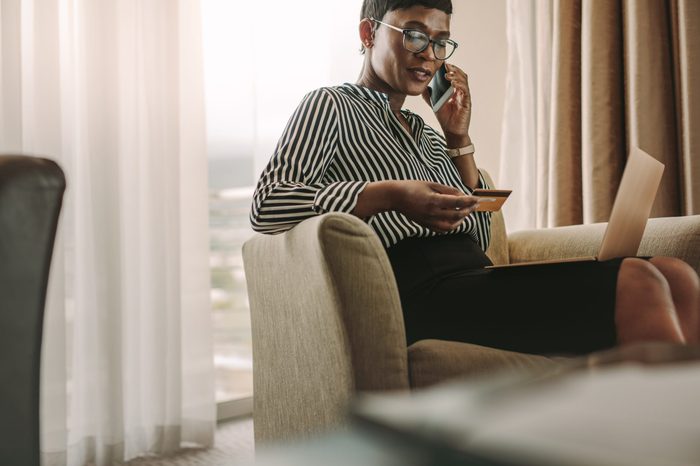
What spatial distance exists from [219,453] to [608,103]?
1.81 metres

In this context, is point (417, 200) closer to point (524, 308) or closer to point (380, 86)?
point (524, 308)

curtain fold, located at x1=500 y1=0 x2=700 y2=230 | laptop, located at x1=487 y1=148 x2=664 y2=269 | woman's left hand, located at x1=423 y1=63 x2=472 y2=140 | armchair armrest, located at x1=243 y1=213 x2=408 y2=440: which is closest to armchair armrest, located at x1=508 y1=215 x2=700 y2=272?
laptop, located at x1=487 y1=148 x2=664 y2=269

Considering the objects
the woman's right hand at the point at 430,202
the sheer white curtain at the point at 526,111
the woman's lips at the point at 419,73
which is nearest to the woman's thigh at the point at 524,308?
the woman's right hand at the point at 430,202

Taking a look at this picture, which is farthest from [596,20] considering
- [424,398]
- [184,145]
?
[424,398]

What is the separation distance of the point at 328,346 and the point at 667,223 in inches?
37.4

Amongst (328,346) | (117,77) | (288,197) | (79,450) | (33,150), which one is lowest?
(79,450)

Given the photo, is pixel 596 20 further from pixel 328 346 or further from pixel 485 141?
pixel 328 346

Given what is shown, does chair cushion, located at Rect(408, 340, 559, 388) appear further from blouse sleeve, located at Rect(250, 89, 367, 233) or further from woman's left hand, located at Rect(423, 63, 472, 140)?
woman's left hand, located at Rect(423, 63, 472, 140)

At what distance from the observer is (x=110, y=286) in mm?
1874

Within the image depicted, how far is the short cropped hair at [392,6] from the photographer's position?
1549 mm

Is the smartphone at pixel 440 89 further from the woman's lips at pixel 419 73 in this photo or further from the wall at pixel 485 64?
the wall at pixel 485 64

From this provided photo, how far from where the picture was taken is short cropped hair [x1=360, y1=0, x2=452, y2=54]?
155cm

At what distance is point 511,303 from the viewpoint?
3.76 ft

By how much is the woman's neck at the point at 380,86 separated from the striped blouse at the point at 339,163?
0.08 m
